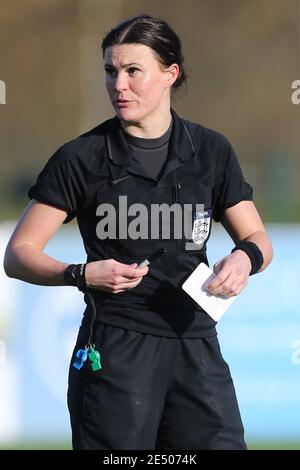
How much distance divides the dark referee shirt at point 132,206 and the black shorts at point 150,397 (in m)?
0.05

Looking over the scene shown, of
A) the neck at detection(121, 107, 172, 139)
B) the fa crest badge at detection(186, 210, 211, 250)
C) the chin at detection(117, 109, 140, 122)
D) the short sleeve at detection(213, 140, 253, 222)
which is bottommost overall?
the fa crest badge at detection(186, 210, 211, 250)

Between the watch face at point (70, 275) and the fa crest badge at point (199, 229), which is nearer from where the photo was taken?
the watch face at point (70, 275)

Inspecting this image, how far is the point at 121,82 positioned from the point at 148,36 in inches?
6.2

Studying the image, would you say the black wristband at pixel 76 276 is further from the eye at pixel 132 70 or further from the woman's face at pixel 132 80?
the eye at pixel 132 70

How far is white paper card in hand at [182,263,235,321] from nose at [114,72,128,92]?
21.0 inches

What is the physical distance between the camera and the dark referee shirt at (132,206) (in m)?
2.80

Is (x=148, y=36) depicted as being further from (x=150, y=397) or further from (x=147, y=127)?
(x=150, y=397)

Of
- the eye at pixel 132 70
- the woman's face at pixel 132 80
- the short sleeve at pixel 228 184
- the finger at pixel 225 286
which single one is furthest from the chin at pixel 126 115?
the finger at pixel 225 286

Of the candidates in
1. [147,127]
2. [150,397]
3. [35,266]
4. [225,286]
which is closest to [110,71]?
[147,127]

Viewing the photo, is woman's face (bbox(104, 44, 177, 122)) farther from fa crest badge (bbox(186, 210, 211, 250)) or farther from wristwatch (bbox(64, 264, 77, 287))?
wristwatch (bbox(64, 264, 77, 287))

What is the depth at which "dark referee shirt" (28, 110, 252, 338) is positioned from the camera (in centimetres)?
280

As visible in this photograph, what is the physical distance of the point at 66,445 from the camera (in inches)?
199

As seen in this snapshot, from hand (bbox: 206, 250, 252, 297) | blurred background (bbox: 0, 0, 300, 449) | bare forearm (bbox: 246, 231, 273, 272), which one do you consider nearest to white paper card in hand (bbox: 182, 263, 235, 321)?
hand (bbox: 206, 250, 252, 297)
